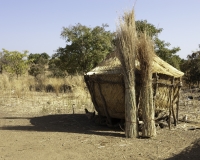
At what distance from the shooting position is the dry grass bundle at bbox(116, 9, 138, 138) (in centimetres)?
642

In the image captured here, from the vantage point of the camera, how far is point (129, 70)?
21.1 feet

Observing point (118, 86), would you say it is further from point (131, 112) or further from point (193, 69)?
point (193, 69)

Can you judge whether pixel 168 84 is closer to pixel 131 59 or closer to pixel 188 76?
pixel 131 59

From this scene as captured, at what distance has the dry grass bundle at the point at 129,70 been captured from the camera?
6418 mm

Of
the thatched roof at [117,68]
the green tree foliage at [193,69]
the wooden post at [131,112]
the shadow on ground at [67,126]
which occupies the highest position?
the green tree foliage at [193,69]

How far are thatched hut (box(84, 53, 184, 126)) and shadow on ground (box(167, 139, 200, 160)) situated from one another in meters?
1.74

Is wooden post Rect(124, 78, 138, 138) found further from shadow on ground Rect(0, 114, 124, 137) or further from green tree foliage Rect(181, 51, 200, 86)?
green tree foliage Rect(181, 51, 200, 86)

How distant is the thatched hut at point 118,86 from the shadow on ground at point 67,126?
458 mm

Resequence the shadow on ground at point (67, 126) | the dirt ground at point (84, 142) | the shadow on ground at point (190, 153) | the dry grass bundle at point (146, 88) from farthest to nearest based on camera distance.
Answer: the shadow on ground at point (67, 126), the dry grass bundle at point (146, 88), the dirt ground at point (84, 142), the shadow on ground at point (190, 153)

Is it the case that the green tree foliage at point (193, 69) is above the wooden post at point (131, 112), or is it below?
above

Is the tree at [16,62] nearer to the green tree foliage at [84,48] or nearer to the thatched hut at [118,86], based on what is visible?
the green tree foliage at [84,48]

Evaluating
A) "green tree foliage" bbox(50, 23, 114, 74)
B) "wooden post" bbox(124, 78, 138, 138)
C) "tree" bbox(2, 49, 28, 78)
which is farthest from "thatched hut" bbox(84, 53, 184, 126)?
"tree" bbox(2, 49, 28, 78)

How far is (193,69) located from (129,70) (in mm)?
12942

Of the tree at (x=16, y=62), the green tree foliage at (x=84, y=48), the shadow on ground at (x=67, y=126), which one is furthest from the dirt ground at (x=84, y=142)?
the tree at (x=16, y=62)
